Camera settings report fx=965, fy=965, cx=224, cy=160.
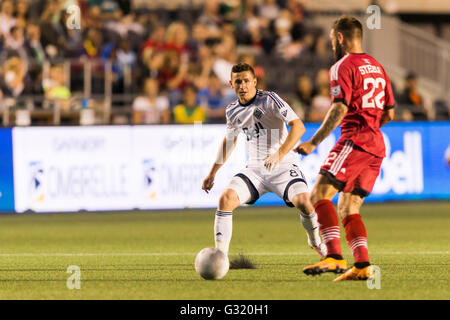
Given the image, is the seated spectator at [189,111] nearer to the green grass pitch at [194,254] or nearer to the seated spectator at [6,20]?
the green grass pitch at [194,254]

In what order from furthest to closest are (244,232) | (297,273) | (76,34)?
1. (76,34)
2. (244,232)
3. (297,273)

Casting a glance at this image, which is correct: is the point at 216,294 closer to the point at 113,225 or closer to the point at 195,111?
the point at 113,225

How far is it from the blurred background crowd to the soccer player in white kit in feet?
26.7

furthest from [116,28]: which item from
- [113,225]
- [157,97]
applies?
[113,225]

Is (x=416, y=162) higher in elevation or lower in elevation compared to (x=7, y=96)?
lower

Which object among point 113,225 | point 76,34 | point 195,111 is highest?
point 76,34

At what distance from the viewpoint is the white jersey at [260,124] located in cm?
871

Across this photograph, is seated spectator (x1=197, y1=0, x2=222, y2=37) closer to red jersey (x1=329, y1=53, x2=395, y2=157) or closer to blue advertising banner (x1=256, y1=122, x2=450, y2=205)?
blue advertising banner (x1=256, y1=122, x2=450, y2=205)

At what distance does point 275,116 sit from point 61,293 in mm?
2647

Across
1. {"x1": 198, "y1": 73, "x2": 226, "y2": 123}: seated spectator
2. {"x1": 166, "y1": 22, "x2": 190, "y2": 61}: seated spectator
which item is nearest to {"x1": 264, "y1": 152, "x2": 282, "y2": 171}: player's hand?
{"x1": 198, "y1": 73, "x2": 226, "y2": 123}: seated spectator

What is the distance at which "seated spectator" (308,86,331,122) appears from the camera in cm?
1828

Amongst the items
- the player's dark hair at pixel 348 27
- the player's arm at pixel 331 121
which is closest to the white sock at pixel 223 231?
the player's arm at pixel 331 121

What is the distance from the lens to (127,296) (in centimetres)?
705

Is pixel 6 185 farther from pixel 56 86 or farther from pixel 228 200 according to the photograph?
pixel 228 200
